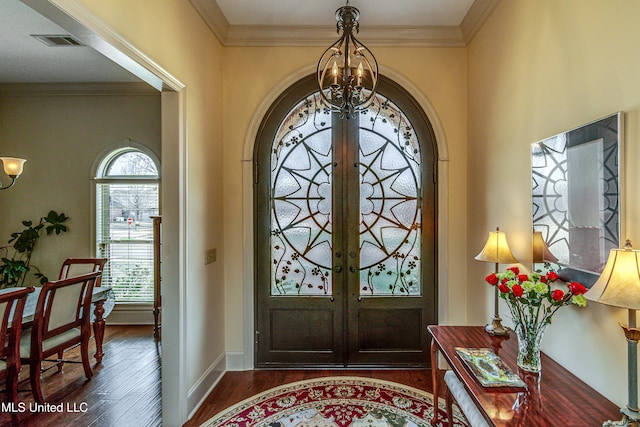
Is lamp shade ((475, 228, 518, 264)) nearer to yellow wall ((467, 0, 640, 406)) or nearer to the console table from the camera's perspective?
yellow wall ((467, 0, 640, 406))

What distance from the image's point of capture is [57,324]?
115 inches

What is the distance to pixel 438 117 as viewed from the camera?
3236 mm

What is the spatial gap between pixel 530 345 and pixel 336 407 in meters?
1.62

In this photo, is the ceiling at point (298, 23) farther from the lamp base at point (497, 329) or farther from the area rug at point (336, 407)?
the area rug at point (336, 407)

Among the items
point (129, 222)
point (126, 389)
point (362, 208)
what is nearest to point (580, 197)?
point (362, 208)

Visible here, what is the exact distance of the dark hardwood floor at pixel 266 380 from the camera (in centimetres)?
275

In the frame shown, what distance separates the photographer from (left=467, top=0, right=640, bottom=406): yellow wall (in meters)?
1.42

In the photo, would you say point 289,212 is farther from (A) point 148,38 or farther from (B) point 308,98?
(A) point 148,38

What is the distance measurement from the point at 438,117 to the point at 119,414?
390 cm

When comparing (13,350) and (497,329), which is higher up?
(497,329)

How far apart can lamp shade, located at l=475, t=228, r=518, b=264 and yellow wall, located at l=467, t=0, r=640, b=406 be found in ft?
0.33

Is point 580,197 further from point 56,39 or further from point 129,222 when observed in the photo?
point 129,222

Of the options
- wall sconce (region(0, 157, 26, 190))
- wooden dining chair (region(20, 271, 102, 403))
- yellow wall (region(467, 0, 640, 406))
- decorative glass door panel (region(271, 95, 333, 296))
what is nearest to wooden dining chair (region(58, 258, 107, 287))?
wooden dining chair (region(20, 271, 102, 403))

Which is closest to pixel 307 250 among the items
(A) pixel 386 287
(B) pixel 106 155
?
(A) pixel 386 287
